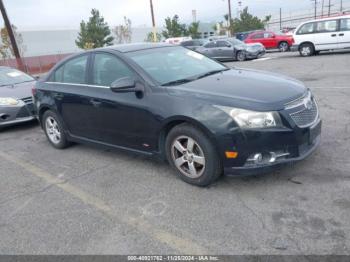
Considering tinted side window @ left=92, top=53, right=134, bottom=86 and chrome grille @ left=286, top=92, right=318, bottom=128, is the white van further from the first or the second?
tinted side window @ left=92, top=53, right=134, bottom=86

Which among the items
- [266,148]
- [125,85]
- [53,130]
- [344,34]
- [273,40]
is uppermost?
[125,85]

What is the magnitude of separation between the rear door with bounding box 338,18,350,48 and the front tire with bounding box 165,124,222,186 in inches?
585

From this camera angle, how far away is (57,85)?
5629 millimetres

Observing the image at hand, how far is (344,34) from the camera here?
1611 centimetres

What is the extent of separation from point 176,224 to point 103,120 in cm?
201

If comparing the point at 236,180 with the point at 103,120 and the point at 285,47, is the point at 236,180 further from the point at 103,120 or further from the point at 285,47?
the point at 285,47

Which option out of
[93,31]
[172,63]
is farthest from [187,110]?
[93,31]

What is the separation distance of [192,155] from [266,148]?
2.62 feet

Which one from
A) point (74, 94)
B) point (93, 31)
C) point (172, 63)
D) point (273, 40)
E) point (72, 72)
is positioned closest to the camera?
point (172, 63)

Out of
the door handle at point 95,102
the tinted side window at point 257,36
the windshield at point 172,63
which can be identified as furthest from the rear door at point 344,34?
the door handle at point 95,102

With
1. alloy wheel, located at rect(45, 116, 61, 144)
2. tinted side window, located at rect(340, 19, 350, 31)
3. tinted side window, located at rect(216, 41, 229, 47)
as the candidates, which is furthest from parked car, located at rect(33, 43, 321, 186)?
tinted side window, located at rect(216, 41, 229, 47)

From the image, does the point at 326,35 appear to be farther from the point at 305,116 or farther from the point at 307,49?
the point at 305,116

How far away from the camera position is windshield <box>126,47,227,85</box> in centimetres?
442

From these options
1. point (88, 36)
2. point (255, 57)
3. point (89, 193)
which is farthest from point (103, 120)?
point (88, 36)
